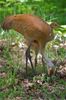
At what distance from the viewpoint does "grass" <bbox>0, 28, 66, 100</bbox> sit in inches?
168

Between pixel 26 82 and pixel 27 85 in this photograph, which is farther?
pixel 26 82

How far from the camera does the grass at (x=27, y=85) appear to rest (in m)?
4.27

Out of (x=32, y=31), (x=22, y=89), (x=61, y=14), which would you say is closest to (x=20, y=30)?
(x=32, y=31)

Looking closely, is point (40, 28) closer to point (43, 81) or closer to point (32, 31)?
point (32, 31)

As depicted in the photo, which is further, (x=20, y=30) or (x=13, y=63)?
(x=13, y=63)

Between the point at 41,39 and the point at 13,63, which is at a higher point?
the point at 41,39

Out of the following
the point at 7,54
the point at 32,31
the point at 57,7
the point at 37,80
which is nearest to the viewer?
the point at 57,7

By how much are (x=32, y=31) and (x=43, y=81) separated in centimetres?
75

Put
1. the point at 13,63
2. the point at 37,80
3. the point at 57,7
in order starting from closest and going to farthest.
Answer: the point at 57,7 < the point at 37,80 < the point at 13,63

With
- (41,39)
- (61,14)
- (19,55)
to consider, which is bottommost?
(19,55)

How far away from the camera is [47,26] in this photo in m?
4.31

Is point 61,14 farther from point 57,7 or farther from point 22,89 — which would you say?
point 22,89

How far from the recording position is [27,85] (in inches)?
178

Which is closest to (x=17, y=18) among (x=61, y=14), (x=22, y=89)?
(x=22, y=89)
